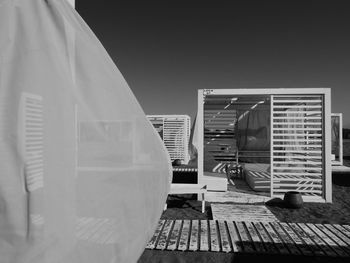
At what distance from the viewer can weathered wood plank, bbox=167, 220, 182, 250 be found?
360cm

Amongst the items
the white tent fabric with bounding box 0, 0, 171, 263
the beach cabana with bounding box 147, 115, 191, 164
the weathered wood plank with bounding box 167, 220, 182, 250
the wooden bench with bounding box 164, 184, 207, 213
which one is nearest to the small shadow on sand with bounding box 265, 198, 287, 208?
the wooden bench with bounding box 164, 184, 207, 213

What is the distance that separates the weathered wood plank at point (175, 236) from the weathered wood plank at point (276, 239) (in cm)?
134

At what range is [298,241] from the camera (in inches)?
148

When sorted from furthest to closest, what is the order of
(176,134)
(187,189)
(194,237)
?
(176,134), (187,189), (194,237)

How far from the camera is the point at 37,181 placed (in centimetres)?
78

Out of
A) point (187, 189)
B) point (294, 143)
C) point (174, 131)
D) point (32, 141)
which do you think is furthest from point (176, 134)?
point (32, 141)

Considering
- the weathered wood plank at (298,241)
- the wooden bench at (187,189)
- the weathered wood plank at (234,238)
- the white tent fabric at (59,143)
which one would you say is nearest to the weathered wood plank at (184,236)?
the weathered wood plank at (234,238)

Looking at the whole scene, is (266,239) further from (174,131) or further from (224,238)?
(174,131)

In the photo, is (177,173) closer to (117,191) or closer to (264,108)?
(264,108)

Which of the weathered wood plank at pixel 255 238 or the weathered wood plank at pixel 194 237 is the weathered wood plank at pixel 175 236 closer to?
the weathered wood plank at pixel 194 237

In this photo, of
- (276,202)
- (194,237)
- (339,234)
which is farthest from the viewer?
(276,202)

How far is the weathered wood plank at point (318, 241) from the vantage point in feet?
11.2

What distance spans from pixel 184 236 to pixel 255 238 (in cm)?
101

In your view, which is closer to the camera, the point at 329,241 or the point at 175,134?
the point at 329,241
